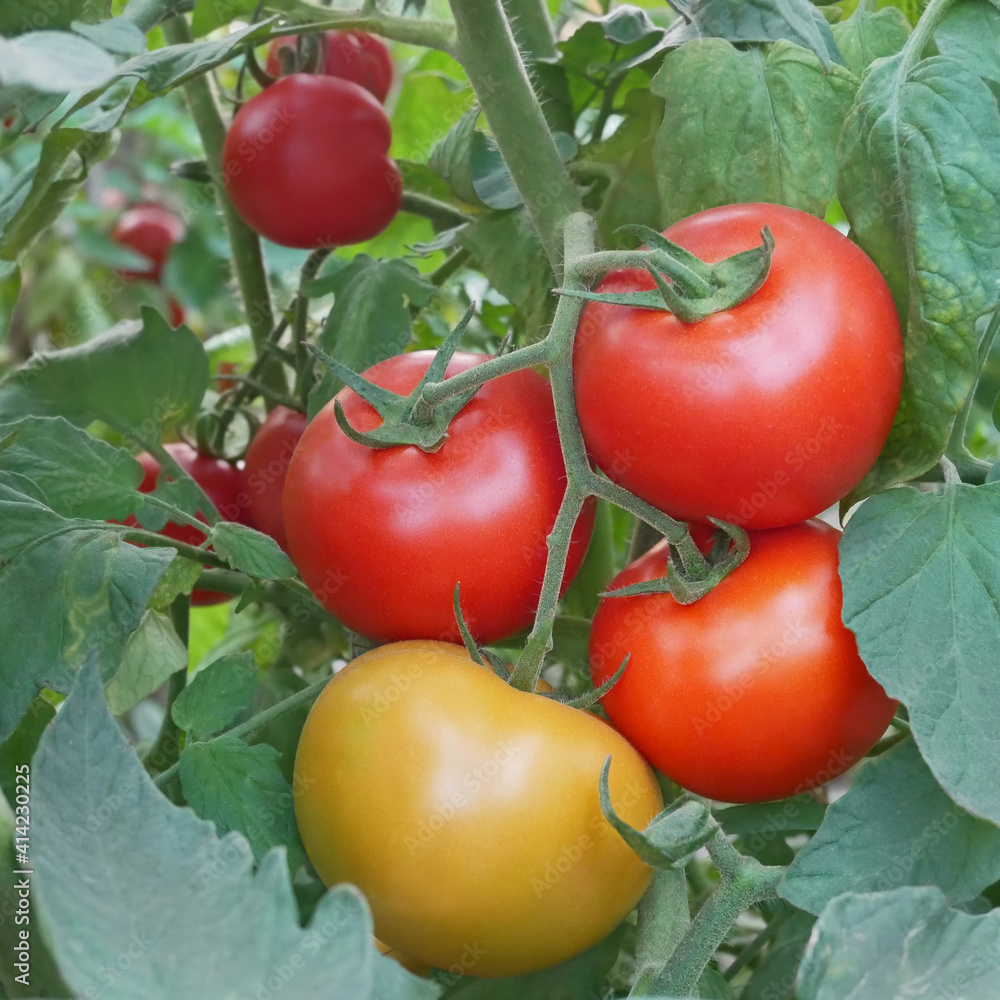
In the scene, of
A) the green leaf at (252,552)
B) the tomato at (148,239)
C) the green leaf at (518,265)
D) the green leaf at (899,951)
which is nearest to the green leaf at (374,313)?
the green leaf at (518,265)

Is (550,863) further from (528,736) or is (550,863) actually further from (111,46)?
(111,46)

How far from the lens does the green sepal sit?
38 cm

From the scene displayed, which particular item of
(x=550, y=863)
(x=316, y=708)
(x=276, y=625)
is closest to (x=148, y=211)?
(x=276, y=625)

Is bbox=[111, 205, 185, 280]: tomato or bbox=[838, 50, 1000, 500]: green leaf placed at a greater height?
bbox=[838, 50, 1000, 500]: green leaf

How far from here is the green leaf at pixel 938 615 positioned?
391mm

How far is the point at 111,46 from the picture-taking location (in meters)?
0.39

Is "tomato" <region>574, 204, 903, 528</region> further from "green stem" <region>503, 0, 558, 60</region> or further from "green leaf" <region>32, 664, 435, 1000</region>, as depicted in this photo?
"green stem" <region>503, 0, 558, 60</region>

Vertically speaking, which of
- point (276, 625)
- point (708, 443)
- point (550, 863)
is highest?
point (708, 443)

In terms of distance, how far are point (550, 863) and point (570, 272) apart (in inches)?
9.4

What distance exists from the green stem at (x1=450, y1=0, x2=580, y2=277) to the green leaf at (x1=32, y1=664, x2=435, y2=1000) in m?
0.33

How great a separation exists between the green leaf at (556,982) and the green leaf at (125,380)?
369 millimetres

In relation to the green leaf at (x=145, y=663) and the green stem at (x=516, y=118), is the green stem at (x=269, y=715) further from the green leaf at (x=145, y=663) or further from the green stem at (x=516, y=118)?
the green stem at (x=516, y=118)

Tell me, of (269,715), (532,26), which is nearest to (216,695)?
(269,715)

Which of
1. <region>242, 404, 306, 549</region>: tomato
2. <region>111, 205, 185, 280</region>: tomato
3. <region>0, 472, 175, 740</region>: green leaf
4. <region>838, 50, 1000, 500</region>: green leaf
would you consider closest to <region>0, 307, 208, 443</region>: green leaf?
<region>242, 404, 306, 549</region>: tomato
